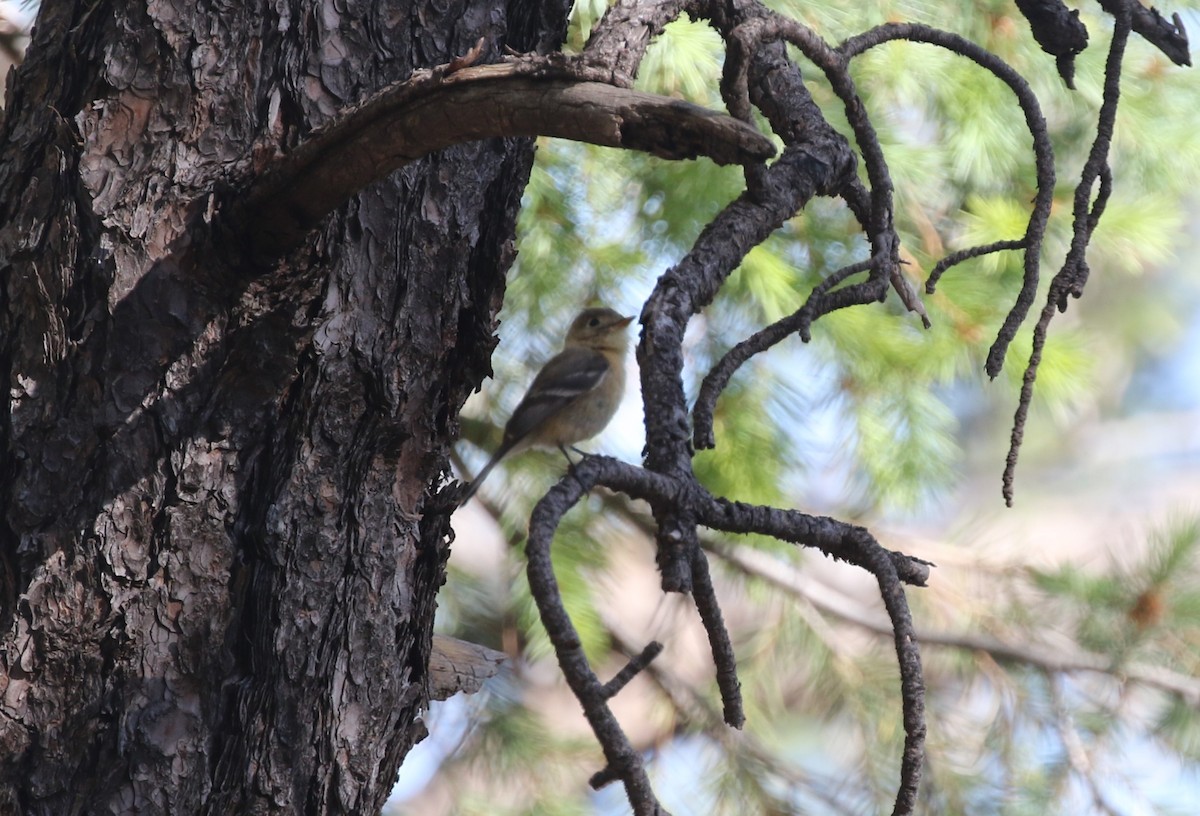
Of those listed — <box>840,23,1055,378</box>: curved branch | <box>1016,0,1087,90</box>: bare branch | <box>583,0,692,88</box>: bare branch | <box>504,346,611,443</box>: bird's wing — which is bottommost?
Result: <box>583,0,692,88</box>: bare branch

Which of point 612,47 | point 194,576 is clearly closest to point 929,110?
point 612,47

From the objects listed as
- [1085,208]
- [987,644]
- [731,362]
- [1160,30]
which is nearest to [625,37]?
[731,362]

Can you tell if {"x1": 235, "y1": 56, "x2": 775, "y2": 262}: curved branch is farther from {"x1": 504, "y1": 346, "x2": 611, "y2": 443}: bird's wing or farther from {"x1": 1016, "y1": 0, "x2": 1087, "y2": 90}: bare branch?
{"x1": 504, "y1": 346, "x2": 611, "y2": 443}: bird's wing

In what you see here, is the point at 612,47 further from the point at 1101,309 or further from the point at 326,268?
the point at 1101,309

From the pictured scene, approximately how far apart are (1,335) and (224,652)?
423 millimetres

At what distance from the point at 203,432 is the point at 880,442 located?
7.86ft

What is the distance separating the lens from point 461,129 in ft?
3.66

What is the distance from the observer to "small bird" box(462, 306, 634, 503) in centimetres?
331

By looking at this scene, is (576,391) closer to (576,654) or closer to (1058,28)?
(1058,28)

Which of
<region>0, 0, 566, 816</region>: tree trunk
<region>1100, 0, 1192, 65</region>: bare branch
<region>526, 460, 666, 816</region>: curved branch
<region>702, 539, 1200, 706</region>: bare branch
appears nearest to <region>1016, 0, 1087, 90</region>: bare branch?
<region>1100, 0, 1192, 65</region>: bare branch

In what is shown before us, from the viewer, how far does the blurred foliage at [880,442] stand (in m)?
3.31

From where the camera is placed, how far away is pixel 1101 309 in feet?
33.7

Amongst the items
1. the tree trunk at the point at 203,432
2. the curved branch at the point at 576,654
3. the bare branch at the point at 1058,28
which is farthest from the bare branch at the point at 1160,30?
the curved branch at the point at 576,654

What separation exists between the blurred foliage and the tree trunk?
1781 millimetres
